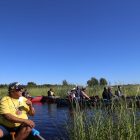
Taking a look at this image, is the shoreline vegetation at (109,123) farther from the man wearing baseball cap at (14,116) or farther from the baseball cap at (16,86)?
the baseball cap at (16,86)

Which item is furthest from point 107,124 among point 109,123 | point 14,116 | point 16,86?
point 16,86

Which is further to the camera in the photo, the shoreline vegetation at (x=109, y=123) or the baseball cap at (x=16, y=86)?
the baseball cap at (x=16, y=86)

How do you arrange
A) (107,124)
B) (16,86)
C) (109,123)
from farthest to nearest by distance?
(107,124)
(16,86)
(109,123)

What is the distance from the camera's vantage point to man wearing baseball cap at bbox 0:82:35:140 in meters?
9.25

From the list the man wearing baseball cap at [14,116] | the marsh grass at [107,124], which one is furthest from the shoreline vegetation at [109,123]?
the man wearing baseball cap at [14,116]

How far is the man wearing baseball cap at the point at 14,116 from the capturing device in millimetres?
9250

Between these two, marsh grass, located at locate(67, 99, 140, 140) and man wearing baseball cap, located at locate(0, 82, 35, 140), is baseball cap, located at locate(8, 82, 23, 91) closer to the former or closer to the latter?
man wearing baseball cap, located at locate(0, 82, 35, 140)

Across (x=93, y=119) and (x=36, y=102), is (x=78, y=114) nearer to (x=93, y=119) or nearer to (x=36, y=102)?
(x=93, y=119)

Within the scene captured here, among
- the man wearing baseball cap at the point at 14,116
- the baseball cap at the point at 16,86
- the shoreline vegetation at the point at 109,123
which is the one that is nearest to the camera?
the shoreline vegetation at the point at 109,123

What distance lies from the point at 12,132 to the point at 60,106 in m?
A: 24.8

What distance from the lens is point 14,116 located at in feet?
30.4

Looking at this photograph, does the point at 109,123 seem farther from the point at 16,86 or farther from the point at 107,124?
→ the point at 16,86

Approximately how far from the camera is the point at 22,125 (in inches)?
372

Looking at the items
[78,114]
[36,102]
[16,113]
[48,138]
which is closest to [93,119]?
[78,114]
